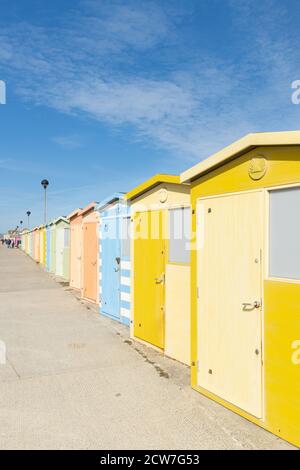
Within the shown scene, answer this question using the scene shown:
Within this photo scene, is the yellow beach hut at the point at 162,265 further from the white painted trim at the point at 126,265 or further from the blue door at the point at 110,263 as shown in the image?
the blue door at the point at 110,263

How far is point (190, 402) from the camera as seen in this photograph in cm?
414

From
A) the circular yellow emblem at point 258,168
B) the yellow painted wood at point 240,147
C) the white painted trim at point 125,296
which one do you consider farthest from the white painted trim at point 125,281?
the circular yellow emblem at point 258,168

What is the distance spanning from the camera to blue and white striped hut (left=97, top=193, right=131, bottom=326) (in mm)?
7918

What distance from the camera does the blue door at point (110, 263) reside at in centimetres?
835

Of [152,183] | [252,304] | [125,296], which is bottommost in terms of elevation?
[125,296]

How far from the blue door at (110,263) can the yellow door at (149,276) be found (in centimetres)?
164

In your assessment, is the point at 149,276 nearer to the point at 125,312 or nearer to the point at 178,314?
the point at 178,314

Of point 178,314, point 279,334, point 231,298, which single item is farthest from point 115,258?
point 279,334

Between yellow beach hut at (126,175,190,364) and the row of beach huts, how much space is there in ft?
0.06

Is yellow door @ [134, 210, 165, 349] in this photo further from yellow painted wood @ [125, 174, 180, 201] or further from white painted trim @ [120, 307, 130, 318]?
white painted trim @ [120, 307, 130, 318]

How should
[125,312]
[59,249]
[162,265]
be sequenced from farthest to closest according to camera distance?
[59,249]
[125,312]
[162,265]

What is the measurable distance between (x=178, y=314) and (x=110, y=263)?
3.58 metres

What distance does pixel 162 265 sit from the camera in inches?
231

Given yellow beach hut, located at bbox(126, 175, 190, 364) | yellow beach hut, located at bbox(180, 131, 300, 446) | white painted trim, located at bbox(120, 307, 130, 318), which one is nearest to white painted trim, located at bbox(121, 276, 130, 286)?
white painted trim, located at bbox(120, 307, 130, 318)
